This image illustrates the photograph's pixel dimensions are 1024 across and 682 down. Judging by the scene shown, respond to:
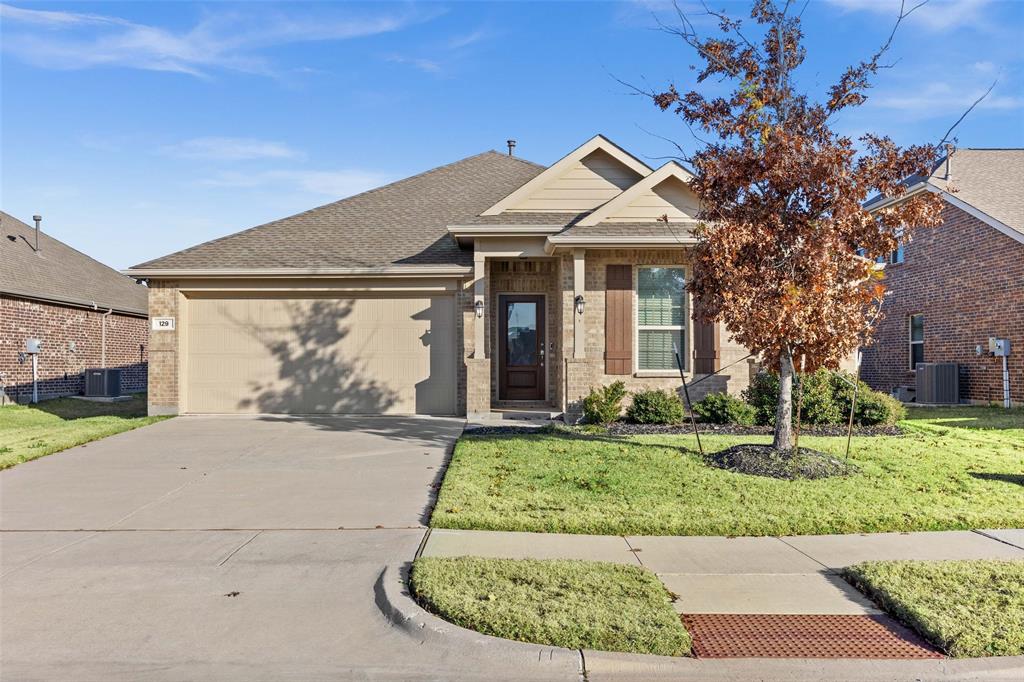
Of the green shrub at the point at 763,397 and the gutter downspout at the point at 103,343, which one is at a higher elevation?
the gutter downspout at the point at 103,343

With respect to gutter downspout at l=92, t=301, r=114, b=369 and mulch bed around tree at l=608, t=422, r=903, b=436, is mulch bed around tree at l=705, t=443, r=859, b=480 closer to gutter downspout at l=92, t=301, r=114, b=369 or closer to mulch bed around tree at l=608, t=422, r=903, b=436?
mulch bed around tree at l=608, t=422, r=903, b=436

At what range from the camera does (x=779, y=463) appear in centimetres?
829

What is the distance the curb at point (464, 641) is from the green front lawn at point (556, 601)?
0.06 metres

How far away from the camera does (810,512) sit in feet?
21.7

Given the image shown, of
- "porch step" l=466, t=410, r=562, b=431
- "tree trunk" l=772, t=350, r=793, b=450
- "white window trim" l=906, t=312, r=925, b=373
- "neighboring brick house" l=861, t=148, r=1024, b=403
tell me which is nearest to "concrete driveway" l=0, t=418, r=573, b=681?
"porch step" l=466, t=410, r=562, b=431

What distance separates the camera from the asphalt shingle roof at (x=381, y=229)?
553 inches

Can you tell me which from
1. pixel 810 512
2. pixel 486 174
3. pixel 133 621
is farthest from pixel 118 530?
pixel 486 174

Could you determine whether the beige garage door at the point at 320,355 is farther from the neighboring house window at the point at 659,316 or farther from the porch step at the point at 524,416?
the neighboring house window at the point at 659,316

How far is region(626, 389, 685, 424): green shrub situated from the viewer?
1201 cm

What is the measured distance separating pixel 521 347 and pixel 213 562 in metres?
9.79

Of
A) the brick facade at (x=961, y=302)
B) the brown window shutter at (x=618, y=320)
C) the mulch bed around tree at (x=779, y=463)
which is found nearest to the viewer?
the mulch bed around tree at (x=779, y=463)

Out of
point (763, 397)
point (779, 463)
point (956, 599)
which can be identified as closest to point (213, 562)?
point (956, 599)

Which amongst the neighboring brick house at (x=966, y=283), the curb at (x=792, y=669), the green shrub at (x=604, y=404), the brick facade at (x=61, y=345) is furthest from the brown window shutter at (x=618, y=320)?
the brick facade at (x=61, y=345)

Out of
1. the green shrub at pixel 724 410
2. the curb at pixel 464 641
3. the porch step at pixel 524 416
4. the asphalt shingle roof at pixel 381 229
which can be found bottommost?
the curb at pixel 464 641
